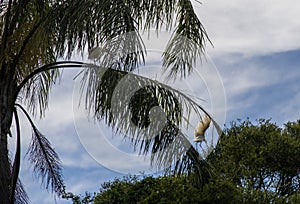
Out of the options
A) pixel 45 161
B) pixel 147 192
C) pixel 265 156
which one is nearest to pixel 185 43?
pixel 45 161

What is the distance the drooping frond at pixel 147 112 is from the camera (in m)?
5.68

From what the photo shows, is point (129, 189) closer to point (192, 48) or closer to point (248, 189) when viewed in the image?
point (248, 189)

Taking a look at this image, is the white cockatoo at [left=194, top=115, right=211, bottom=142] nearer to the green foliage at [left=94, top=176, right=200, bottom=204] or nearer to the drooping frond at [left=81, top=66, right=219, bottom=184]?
the drooping frond at [left=81, top=66, right=219, bottom=184]

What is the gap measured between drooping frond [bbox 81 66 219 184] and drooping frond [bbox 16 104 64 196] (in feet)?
7.85

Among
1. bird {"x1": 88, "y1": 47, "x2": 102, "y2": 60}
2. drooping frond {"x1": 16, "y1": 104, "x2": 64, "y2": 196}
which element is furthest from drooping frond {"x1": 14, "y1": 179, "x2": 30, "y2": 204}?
bird {"x1": 88, "y1": 47, "x2": 102, "y2": 60}

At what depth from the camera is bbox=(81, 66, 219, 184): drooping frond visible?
5684mm

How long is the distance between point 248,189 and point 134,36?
589 cm

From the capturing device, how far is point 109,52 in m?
5.48

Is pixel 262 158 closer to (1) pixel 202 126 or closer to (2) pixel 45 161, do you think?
(2) pixel 45 161

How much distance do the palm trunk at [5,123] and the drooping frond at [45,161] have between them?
1463 millimetres

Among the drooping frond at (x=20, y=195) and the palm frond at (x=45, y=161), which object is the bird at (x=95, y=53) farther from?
the drooping frond at (x=20, y=195)

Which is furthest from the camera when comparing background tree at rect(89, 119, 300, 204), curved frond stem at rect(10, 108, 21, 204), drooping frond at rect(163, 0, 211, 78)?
background tree at rect(89, 119, 300, 204)

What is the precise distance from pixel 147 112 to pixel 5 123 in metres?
1.56

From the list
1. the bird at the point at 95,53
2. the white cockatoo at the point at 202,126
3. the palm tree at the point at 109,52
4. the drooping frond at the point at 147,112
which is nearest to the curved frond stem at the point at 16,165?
the palm tree at the point at 109,52
